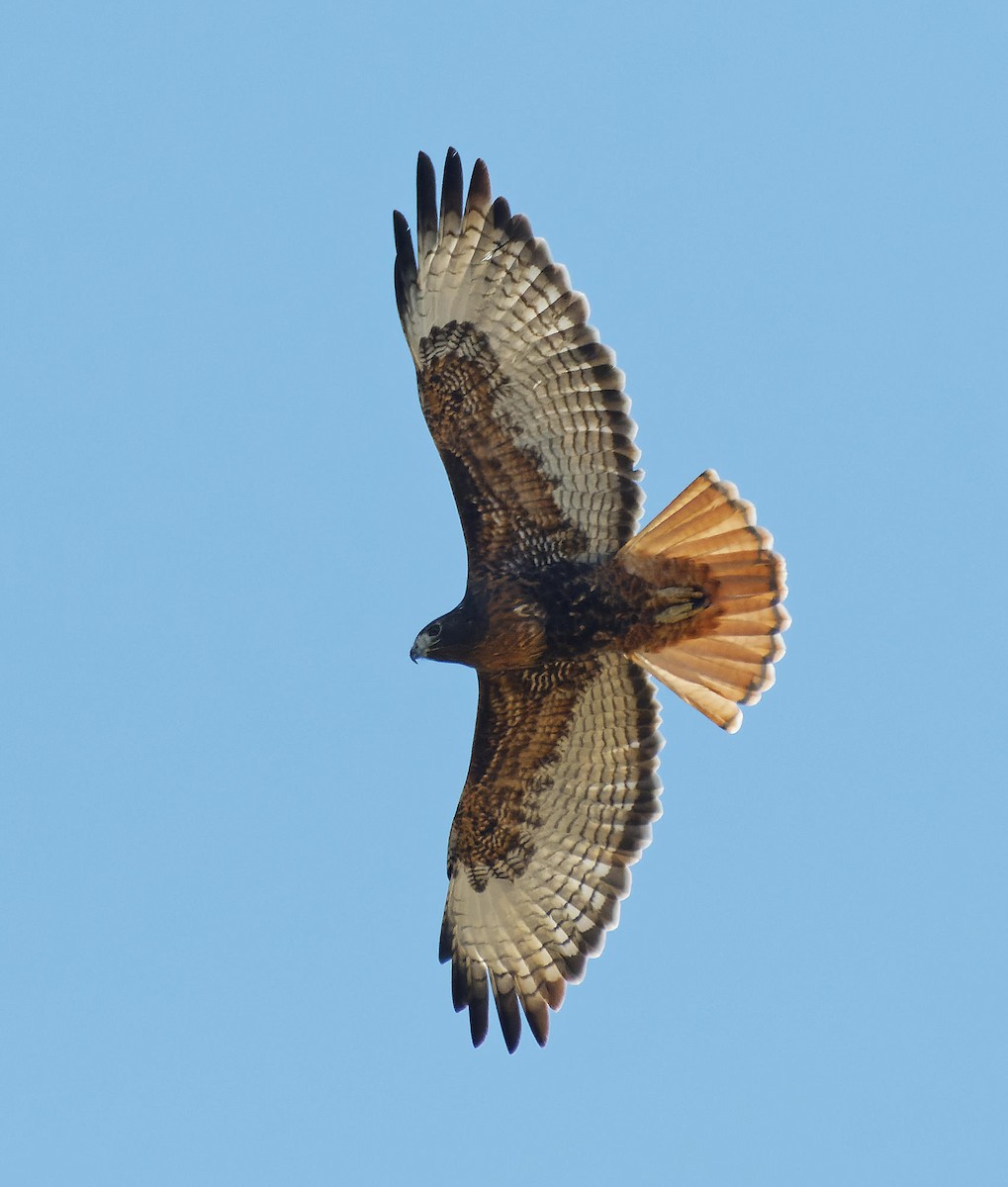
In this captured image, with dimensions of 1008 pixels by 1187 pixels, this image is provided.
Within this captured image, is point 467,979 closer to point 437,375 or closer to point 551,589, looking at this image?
point 551,589

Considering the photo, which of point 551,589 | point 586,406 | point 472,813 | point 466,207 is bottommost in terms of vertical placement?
point 472,813

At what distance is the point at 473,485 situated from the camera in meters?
11.6

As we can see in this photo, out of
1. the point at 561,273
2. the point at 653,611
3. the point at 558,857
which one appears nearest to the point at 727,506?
the point at 653,611

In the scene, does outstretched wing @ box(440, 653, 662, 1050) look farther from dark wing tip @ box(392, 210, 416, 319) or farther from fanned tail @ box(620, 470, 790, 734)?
dark wing tip @ box(392, 210, 416, 319)

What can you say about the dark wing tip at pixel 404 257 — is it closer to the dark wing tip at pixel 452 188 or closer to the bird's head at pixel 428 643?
the dark wing tip at pixel 452 188

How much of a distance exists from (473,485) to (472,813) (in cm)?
200

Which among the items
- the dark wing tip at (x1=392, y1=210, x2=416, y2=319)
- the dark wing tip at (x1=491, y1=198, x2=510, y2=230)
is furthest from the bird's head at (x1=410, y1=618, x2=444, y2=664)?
the dark wing tip at (x1=491, y1=198, x2=510, y2=230)

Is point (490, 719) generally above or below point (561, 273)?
below

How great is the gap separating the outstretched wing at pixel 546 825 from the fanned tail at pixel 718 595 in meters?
0.37

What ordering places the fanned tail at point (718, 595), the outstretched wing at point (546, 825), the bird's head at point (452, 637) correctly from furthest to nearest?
the outstretched wing at point (546, 825)
the bird's head at point (452, 637)
the fanned tail at point (718, 595)

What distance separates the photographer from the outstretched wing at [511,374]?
11273mm

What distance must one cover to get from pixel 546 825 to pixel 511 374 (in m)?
2.71

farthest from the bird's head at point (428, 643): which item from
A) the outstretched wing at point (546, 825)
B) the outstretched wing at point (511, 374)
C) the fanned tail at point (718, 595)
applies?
the fanned tail at point (718, 595)

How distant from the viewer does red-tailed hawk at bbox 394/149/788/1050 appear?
1130 centimetres
